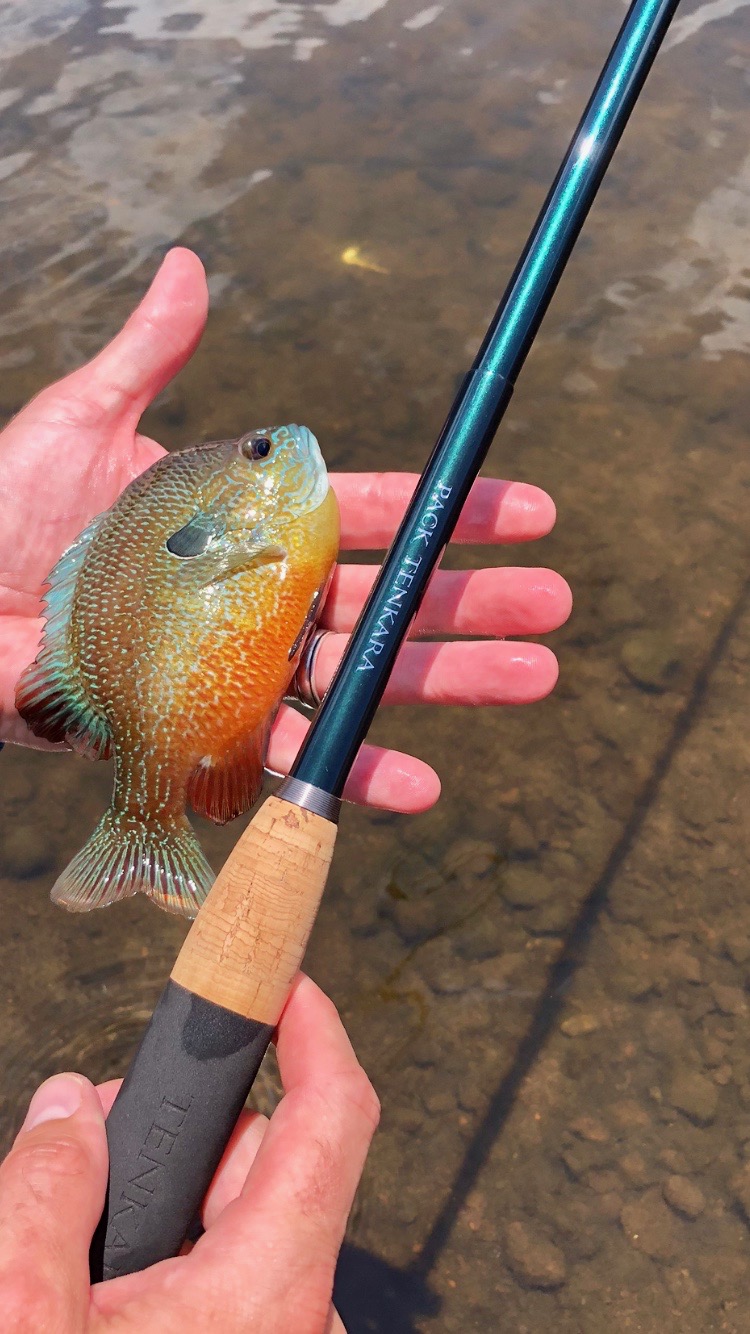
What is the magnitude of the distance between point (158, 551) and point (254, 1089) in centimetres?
157

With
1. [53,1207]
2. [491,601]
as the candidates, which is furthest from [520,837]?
[53,1207]

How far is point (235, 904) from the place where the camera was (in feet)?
6.22

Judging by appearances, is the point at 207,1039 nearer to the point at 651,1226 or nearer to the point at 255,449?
the point at 255,449

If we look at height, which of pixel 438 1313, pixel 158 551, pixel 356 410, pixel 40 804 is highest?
pixel 158 551

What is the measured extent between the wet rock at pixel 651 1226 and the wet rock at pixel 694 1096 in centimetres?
24

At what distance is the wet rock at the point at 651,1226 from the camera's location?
277 cm

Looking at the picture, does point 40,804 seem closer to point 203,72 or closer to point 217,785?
point 217,785

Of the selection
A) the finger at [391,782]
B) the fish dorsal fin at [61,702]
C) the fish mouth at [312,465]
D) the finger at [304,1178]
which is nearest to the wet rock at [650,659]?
the finger at [391,782]

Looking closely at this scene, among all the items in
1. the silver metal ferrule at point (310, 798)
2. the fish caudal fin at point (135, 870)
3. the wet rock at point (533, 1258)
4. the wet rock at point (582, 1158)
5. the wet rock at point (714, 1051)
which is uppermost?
the silver metal ferrule at point (310, 798)

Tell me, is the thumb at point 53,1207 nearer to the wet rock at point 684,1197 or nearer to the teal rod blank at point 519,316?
the teal rod blank at point 519,316

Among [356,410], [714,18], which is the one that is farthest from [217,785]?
[714,18]

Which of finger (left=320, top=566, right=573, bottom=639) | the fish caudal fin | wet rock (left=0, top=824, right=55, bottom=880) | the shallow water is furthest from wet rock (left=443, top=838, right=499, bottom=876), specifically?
wet rock (left=0, top=824, right=55, bottom=880)

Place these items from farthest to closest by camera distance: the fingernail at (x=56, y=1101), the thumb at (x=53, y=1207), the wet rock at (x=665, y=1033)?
the wet rock at (x=665, y=1033) → the fingernail at (x=56, y=1101) → the thumb at (x=53, y=1207)

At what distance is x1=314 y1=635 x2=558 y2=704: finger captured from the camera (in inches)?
99.6
